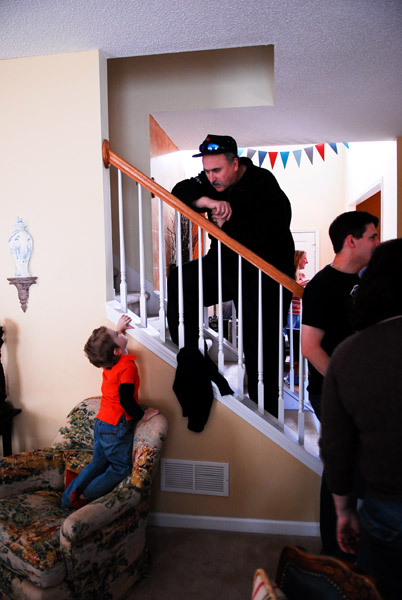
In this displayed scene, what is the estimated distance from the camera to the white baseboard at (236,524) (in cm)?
225

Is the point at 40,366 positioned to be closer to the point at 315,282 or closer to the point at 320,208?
the point at 315,282

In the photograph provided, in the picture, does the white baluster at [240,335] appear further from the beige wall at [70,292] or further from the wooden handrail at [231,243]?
the beige wall at [70,292]

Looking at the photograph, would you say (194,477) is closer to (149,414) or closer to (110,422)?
(149,414)

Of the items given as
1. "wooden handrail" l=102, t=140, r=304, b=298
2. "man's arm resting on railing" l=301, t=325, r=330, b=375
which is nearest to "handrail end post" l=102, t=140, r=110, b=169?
"wooden handrail" l=102, t=140, r=304, b=298

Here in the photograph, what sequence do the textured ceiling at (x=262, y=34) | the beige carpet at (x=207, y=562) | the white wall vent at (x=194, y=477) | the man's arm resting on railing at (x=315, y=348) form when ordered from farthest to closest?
the white wall vent at (x=194, y=477) → the textured ceiling at (x=262, y=34) → the beige carpet at (x=207, y=562) → the man's arm resting on railing at (x=315, y=348)

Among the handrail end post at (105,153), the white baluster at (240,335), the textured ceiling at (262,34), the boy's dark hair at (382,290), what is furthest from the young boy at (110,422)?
the textured ceiling at (262,34)

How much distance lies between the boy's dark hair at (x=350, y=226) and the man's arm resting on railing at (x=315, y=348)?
365 millimetres

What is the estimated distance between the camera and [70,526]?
60.2 inches

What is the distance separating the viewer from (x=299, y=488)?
7.42 feet

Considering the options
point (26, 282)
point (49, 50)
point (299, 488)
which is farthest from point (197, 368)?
point (49, 50)

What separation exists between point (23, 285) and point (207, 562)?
5.70 ft

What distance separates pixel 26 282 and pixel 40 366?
49 centimetres

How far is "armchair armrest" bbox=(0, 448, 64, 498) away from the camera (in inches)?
78.7

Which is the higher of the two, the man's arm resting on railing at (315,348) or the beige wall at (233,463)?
the man's arm resting on railing at (315,348)
